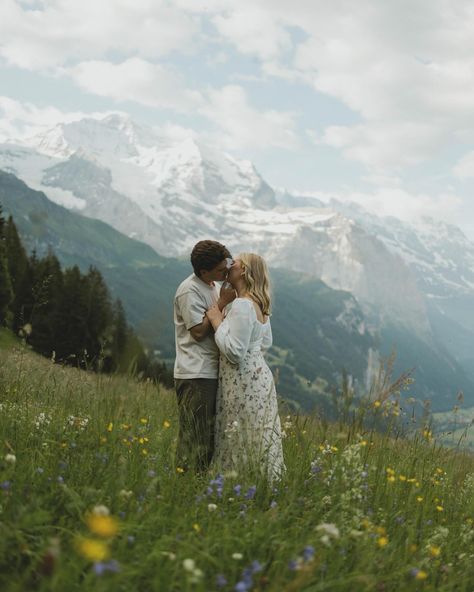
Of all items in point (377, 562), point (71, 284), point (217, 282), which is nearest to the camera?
point (377, 562)

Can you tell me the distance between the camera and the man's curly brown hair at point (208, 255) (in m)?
6.57

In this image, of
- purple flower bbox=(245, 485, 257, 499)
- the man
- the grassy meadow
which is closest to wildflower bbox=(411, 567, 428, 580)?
the grassy meadow

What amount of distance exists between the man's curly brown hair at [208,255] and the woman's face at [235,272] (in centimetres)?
15

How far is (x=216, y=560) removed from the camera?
2885 millimetres

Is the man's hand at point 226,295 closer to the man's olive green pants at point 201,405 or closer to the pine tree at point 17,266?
the man's olive green pants at point 201,405

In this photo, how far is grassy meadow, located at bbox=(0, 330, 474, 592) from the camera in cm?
266

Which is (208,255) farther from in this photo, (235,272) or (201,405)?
(201,405)

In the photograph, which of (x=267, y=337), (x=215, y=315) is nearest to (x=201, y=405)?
(x=215, y=315)

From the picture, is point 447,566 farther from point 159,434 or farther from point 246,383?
point 246,383

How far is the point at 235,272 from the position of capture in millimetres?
6602

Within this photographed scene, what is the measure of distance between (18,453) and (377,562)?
2396 mm

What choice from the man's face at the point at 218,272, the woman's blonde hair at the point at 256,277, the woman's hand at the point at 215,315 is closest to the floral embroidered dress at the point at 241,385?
the woman's hand at the point at 215,315

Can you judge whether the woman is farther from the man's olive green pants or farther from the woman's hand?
the man's olive green pants

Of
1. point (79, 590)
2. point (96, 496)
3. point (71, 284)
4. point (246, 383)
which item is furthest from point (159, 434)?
point (71, 284)
